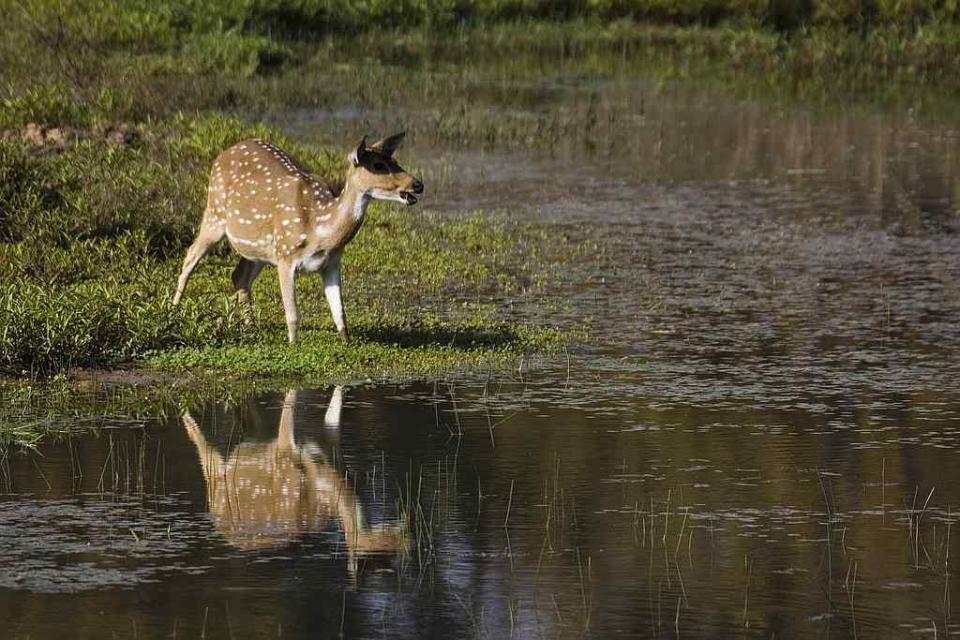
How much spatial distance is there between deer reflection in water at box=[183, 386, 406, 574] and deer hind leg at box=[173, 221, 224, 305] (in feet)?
11.4

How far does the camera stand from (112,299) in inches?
577

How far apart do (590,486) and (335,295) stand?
4.08m

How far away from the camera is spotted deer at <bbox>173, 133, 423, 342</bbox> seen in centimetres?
1409

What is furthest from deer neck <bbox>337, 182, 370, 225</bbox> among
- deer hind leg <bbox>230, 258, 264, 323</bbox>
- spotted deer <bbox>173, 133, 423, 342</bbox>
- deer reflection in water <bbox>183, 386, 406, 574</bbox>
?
deer reflection in water <bbox>183, 386, 406, 574</bbox>

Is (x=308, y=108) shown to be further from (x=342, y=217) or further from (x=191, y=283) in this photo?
(x=342, y=217)

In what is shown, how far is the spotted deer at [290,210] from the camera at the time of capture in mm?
14086

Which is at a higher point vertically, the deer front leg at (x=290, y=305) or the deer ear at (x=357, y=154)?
the deer ear at (x=357, y=154)

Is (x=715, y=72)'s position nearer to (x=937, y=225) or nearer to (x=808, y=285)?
(x=937, y=225)

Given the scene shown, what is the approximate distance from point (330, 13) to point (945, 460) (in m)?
28.1

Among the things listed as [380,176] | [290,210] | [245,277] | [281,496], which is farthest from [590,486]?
[245,277]

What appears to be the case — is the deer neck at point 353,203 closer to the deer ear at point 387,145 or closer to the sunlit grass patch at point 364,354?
the deer ear at point 387,145

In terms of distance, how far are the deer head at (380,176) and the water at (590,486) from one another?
1.32 m

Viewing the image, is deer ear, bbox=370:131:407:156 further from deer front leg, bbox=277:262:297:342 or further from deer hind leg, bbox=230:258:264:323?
deer hind leg, bbox=230:258:264:323

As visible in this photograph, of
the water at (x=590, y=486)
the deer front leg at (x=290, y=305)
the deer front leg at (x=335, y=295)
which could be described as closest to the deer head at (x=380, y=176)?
the deer front leg at (x=335, y=295)
